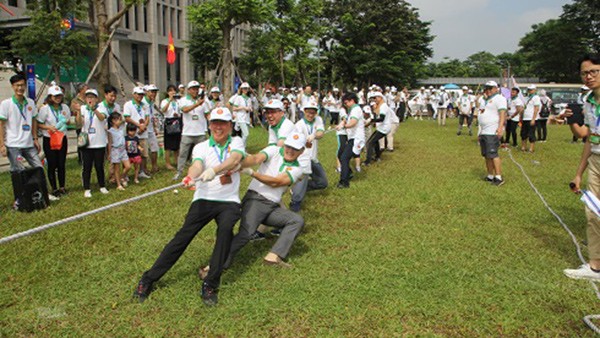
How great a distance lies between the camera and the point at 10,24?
73.5ft

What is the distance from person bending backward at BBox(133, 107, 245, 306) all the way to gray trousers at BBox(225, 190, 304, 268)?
54 centimetres

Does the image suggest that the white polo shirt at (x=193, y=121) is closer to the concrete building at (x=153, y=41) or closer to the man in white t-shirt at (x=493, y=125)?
the man in white t-shirt at (x=493, y=125)

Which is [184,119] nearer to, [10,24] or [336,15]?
[10,24]

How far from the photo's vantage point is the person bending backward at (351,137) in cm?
915

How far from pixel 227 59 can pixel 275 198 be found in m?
13.7

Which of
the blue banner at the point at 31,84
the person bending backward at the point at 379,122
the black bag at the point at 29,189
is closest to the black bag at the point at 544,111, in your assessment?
the person bending backward at the point at 379,122

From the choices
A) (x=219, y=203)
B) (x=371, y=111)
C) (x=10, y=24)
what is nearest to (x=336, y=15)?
(x=10, y=24)

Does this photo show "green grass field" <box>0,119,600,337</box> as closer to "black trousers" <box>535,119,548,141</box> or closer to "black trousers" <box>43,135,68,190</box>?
"black trousers" <box>43,135,68,190</box>

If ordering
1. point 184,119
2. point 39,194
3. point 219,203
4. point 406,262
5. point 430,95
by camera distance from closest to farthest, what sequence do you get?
point 219,203
point 406,262
point 39,194
point 184,119
point 430,95

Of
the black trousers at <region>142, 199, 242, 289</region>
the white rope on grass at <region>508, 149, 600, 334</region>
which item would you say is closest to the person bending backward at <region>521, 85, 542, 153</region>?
the white rope on grass at <region>508, 149, 600, 334</region>

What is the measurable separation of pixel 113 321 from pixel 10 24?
2367 centimetres

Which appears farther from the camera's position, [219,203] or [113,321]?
[219,203]

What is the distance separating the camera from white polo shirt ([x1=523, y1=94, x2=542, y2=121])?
1427 cm

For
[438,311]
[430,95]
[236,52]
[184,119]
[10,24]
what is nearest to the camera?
[438,311]
